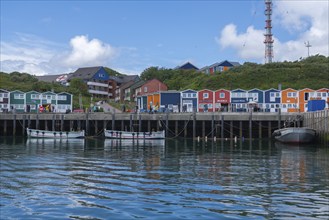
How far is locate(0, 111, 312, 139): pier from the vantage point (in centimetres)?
6038

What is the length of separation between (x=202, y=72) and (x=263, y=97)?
62431 mm

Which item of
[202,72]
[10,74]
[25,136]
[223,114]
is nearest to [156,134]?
[223,114]

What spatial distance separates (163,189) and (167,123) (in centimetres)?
4164

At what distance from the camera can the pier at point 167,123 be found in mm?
60375

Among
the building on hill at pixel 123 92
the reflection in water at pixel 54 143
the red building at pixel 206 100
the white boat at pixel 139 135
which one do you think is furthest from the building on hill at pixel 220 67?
the reflection in water at pixel 54 143

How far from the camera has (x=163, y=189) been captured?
2034 cm

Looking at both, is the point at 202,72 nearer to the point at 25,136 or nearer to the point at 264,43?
the point at 264,43

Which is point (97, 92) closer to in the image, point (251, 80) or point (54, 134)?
point (251, 80)

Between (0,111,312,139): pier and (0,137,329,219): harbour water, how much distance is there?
88.2 feet

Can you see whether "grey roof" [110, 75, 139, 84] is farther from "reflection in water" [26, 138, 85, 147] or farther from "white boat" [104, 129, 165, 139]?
"reflection in water" [26, 138, 85, 147]

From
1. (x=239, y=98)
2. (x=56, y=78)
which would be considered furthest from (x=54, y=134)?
(x=56, y=78)

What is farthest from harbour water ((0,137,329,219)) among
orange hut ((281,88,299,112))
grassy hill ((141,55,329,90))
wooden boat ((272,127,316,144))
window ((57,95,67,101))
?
grassy hill ((141,55,329,90))

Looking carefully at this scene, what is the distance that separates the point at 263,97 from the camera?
3226 inches

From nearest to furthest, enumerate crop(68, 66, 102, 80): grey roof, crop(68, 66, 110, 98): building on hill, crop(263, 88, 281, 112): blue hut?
crop(263, 88, 281, 112): blue hut
crop(68, 66, 110, 98): building on hill
crop(68, 66, 102, 80): grey roof
